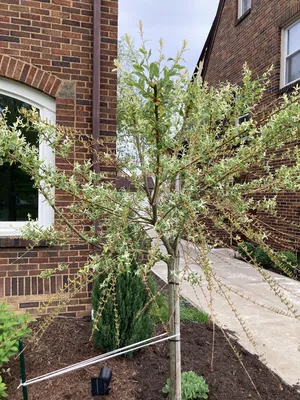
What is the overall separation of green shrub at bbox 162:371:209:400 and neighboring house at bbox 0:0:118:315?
1.62 m

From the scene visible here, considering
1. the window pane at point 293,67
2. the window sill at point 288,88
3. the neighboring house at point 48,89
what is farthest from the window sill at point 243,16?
the neighboring house at point 48,89

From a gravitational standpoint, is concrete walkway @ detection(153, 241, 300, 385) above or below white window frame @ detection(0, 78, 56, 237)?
below

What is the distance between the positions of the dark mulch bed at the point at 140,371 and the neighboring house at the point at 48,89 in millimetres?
685

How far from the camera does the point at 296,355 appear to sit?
130 inches

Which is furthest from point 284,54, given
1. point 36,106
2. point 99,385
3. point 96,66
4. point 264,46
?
point 99,385

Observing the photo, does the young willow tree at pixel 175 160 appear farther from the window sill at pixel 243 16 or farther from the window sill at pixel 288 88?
the window sill at pixel 243 16

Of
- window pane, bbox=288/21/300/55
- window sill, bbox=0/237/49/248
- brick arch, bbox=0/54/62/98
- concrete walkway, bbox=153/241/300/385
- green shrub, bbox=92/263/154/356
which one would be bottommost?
concrete walkway, bbox=153/241/300/385

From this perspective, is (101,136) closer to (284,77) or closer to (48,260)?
(48,260)

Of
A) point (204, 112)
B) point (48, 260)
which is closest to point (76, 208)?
point (204, 112)

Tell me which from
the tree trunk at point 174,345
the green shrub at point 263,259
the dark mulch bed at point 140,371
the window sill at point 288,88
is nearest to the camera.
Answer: the tree trunk at point 174,345

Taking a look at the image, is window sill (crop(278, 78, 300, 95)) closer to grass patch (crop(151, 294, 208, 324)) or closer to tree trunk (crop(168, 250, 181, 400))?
grass patch (crop(151, 294, 208, 324))

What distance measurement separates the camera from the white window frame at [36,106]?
141 inches

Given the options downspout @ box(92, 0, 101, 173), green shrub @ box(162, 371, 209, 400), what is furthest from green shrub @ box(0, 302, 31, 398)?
downspout @ box(92, 0, 101, 173)

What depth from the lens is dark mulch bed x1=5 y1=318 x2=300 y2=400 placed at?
7.86 ft
